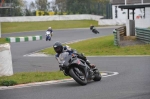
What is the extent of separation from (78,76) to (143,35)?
1737 centimetres

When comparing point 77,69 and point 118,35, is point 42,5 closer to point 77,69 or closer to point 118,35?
point 118,35

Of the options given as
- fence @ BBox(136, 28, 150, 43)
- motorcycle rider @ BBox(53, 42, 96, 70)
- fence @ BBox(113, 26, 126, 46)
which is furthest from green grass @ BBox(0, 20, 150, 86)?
motorcycle rider @ BBox(53, 42, 96, 70)

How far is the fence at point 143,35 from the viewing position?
2781cm

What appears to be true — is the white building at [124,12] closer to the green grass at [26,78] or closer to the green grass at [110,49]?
the green grass at [110,49]

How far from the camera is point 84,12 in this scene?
7656cm

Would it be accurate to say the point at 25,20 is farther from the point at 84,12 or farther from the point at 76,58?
the point at 76,58

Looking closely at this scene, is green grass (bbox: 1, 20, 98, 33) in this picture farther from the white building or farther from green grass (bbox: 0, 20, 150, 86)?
the white building

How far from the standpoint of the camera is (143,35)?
28609mm

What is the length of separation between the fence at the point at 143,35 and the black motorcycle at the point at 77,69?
15991mm

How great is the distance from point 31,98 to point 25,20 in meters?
61.2

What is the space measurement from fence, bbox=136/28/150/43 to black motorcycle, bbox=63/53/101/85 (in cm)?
1599

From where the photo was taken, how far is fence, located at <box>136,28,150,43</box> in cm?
2781

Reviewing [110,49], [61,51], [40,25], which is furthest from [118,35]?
[40,25]

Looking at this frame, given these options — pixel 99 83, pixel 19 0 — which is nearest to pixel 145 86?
pixel 99 83
